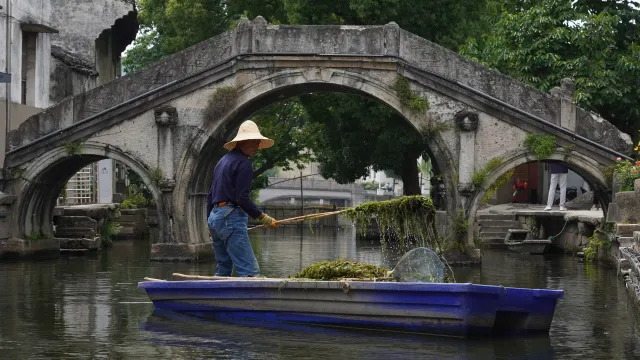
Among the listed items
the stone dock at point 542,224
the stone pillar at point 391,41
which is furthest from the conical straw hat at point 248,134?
the stone dock at point 542,224

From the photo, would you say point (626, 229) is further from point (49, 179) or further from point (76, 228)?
point (76, 228)

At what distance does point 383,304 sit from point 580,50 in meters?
18.1

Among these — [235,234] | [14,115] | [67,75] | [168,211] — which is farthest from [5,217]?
[235,234]

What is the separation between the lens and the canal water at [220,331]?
37.9 ft

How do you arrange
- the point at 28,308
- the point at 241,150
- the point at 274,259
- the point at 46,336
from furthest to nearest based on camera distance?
1. the point at 274,259
2. the point at 28,308
3. the point at 241,150
4. the point at 46,336

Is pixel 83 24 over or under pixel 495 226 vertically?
over

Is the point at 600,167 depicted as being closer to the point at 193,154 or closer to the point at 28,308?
the point at 193,154

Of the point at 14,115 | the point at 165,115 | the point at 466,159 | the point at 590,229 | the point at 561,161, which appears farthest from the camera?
the point at 590,229

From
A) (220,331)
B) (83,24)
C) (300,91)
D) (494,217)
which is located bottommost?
(220,331)

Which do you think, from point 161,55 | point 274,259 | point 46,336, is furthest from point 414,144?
point 46,336

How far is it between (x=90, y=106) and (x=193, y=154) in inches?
85.7

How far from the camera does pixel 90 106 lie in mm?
23703

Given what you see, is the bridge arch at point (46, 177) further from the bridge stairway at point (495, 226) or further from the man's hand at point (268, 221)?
the man's hand at point (268, 221)

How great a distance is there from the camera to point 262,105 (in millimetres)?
24391
